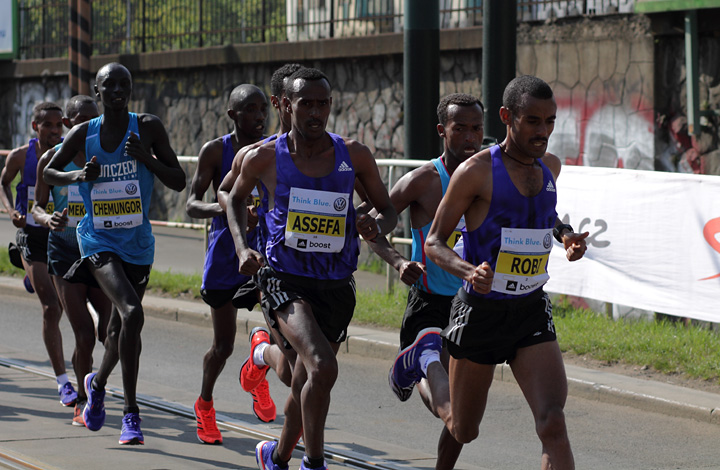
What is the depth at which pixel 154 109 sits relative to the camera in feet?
61.2

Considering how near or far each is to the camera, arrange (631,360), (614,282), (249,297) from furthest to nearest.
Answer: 1. (614,282)
2. (631,360)
3. (249,297)

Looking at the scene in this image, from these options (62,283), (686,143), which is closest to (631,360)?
(686,143)

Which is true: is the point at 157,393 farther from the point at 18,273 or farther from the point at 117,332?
the point at 18,273

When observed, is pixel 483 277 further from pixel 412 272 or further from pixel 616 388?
pixel 616 388

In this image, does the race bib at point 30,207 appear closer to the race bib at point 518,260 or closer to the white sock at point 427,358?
the white sock at point 427,358

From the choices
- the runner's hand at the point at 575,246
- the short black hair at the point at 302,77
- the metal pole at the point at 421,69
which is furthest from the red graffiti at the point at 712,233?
the short black hair at the point at 302,77

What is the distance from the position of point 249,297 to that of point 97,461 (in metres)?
1.23

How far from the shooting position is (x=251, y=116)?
265 inches

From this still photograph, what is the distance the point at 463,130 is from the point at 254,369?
6.35 ft

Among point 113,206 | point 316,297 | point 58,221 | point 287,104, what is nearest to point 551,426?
point 316,297

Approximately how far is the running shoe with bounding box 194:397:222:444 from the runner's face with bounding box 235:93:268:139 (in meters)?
1.53

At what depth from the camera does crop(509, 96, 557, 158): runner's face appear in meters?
4.76

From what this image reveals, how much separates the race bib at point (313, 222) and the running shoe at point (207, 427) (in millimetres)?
1610

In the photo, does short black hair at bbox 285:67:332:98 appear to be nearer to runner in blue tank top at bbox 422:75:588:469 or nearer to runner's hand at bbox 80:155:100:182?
runner in blue tank top at bbox 422:75:588:469
